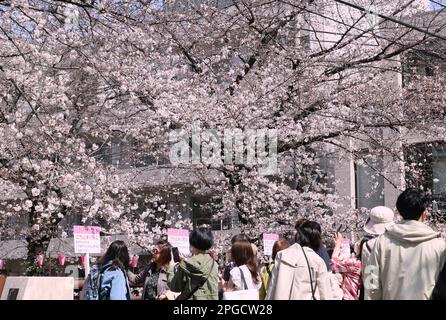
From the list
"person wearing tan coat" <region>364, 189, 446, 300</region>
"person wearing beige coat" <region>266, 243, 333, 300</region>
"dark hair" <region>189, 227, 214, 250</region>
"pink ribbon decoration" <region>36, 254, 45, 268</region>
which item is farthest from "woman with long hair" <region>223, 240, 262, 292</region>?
"pink ribbon decoration" <region>36, 254, 45, 268</region>

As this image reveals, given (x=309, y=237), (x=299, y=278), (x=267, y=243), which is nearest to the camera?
(x=299, y=278)

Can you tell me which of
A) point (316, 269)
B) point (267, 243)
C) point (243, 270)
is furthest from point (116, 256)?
point (267, 243)

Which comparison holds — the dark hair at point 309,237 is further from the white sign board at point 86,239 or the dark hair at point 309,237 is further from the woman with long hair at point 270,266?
the white sign board at point 86,239

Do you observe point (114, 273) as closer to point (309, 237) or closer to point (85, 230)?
point (309, 237)

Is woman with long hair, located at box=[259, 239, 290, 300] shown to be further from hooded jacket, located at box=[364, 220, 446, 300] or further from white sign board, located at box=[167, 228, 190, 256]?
→ white sign board, located at box=[167, 228, 190, 256]

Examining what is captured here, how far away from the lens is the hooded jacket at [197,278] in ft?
16.6

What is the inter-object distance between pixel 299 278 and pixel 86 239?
14.8 feet

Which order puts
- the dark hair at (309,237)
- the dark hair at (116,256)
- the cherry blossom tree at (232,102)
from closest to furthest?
the dark hair at (309,237)
the dark hair at (116,256)
the cherry blossom tree at (232,102)

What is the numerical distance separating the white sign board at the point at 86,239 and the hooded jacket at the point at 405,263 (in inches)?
199

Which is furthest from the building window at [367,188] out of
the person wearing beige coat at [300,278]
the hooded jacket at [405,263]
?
the hooded jacket at [405,263]

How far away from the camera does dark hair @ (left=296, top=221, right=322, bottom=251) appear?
470 cm

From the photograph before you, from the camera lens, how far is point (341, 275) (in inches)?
229

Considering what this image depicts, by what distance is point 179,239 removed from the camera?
9.03 meters

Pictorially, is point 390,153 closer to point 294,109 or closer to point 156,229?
point 294,109
